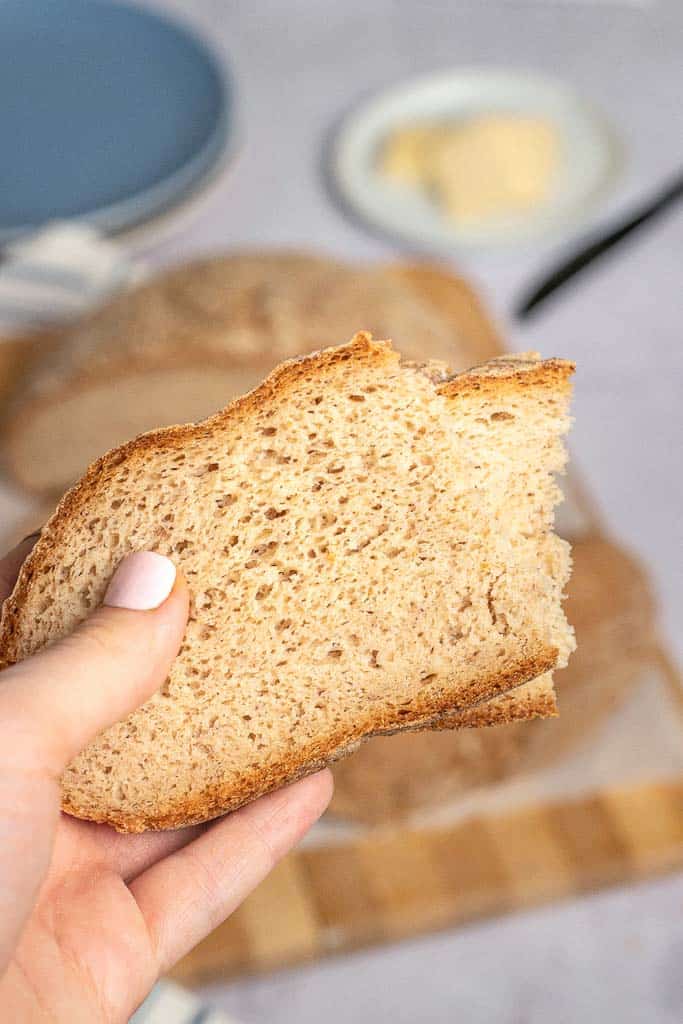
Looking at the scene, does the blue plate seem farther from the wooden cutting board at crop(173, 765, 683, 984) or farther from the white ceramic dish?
the wooden cutting board at crop(173, 765, 683, 984)

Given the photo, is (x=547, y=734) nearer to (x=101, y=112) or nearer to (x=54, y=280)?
(x=54, y=280)

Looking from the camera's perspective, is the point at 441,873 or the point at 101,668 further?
the point at 441,873

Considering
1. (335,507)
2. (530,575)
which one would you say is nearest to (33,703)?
(335,507)

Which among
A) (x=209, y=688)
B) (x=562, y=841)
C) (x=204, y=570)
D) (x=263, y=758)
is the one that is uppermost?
(x=204, y=570)

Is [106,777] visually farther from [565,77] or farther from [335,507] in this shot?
[565,77]

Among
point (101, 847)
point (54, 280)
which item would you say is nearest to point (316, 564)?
point (101, 847)

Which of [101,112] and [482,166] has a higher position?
[101,112]

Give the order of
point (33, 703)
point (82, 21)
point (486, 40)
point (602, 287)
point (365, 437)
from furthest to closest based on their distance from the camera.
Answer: point (486, 40), point (82, 21), point (602, 287), point (365, 437), point (33, 703)

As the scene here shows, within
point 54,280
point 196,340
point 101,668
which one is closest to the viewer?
point 101,668
